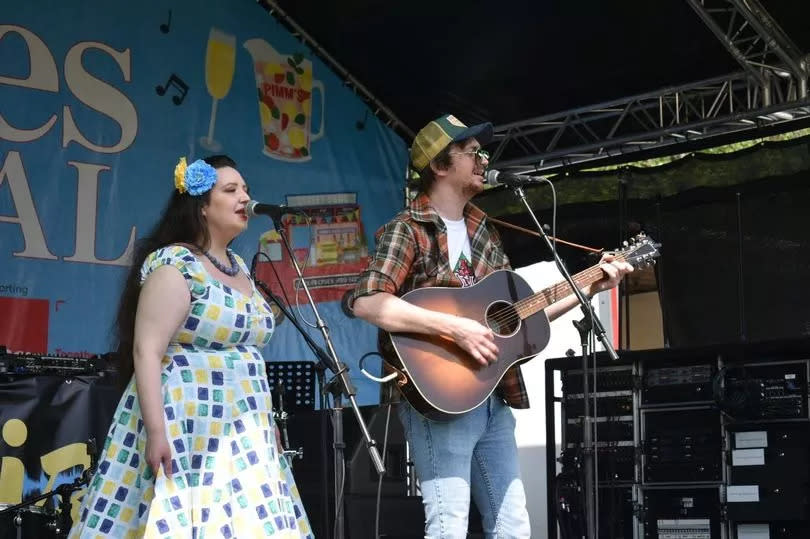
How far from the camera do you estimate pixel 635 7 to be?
6.70 m

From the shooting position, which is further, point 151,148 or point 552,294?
point 151,148

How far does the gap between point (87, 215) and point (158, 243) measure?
3.42 metres

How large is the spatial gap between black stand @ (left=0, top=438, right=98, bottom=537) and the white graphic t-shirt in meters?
2.09

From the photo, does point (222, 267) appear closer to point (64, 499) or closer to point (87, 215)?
point (64, 499)

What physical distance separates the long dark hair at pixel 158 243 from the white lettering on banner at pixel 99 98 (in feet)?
11.3

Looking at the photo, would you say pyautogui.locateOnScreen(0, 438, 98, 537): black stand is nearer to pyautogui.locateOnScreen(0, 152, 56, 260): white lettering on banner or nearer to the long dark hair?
the long dark hair

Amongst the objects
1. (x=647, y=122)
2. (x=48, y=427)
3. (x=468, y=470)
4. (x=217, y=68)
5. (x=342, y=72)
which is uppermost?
(x=342, y=72)

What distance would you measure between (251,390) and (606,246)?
4805 mm

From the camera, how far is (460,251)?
13.4 ft

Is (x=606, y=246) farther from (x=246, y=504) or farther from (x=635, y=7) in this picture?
(x=246, y=504)

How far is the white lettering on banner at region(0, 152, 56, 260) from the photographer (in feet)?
22.1

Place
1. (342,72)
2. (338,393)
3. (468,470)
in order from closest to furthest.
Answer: (468,470) → (338,393) → (342,72)

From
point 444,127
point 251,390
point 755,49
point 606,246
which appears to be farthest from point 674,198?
point 251,390

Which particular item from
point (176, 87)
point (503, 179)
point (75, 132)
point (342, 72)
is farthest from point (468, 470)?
point (342, 72)
